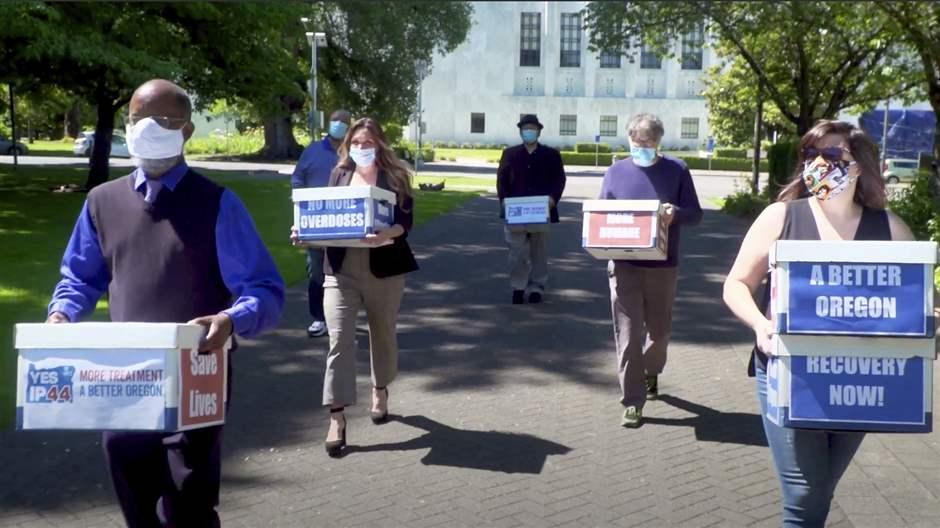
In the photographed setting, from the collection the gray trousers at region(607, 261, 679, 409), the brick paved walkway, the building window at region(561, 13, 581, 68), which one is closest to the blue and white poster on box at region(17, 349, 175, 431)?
the brick paved walkway

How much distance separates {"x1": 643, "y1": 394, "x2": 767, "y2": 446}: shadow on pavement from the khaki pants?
1786mm

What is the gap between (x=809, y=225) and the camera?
12.7 ft

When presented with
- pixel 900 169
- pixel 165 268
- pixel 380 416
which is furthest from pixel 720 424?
pixel 900 169

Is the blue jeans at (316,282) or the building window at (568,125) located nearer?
the blue jeans at (316,282)

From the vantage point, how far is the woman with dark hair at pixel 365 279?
21.1ft

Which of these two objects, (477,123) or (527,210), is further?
(477,123)

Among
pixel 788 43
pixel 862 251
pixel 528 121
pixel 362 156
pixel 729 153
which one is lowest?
pixel 729 153

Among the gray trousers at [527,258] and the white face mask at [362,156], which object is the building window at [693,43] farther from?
the white face mask at [362,156]

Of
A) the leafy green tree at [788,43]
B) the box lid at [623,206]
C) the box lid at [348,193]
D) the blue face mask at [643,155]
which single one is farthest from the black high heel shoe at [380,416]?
the leafy green tree at [788,43]

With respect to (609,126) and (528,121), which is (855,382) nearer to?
(528,121)

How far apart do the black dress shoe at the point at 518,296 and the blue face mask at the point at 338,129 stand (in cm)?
341

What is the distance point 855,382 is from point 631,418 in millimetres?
3470

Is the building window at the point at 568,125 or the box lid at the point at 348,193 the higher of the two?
the building window at the point at 568,125

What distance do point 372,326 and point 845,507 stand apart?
2882 mm
